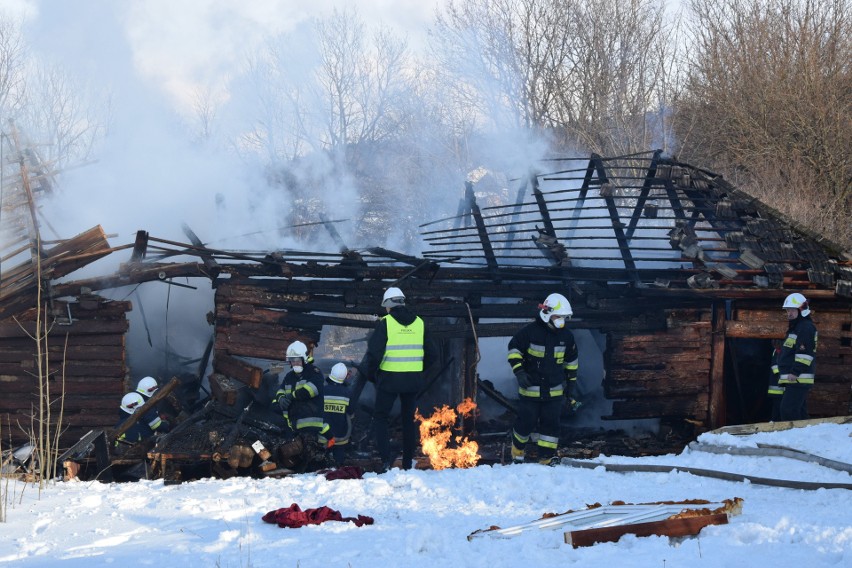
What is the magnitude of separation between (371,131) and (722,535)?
70.8ft

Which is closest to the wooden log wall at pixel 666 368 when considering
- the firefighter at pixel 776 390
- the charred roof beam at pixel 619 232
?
the charred roof beam at pixel 619 232

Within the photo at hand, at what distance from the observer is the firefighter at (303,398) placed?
1120cm

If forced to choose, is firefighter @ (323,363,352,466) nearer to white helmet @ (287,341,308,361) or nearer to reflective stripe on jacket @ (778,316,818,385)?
white helmet @ (287,341,308,361)

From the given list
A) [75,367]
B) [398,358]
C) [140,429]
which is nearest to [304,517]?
[398,358]

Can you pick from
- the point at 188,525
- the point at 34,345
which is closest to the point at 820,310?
the point at 188,525

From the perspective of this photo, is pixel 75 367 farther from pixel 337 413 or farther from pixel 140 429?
pixel 337 413

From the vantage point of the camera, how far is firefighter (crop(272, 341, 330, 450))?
11195 mm

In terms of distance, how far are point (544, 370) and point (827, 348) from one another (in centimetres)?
547

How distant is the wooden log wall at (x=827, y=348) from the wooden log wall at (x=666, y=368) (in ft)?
2.34

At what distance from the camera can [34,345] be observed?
40.9 ft

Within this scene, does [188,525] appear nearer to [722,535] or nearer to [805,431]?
[722,535]

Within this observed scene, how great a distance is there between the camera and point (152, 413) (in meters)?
12.0

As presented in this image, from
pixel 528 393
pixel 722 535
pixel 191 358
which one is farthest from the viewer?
pixel 191 358

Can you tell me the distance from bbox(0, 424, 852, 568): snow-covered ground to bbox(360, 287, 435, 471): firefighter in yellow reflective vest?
1862mm
